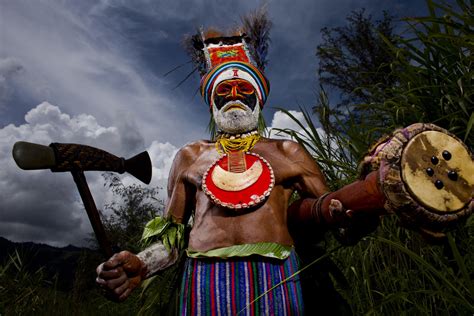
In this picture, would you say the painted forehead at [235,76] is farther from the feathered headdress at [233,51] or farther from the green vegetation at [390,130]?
the green vegetation at [390,130]

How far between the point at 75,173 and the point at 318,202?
0.77 m

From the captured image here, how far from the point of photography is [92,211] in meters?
1.36

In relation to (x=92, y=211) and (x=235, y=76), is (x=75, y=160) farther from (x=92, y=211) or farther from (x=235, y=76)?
(x=235, y=76)

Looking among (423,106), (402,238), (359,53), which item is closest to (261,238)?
(402,238)

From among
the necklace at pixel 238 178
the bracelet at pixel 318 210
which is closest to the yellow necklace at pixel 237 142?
the necklace at pixel 238 178

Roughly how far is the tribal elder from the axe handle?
0.06 meters

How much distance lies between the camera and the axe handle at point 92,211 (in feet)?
4.45

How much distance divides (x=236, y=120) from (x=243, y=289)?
644 millimetres

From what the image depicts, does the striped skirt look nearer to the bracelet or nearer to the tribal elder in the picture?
the tribal elder

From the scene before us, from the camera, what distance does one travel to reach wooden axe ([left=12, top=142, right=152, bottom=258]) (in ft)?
4.14

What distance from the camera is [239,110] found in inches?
67.2

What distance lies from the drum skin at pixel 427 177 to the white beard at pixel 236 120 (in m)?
0.84

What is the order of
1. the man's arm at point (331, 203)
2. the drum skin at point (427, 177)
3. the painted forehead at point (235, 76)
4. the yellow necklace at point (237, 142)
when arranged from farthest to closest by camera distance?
the painted forehead at point (235, 76), the yellow necklace at point (237, 142), the man's arm at point (331, 203), the drum skin at point (427, 177)

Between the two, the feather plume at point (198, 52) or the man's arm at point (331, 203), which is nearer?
the man's arm at point (331, 203)
